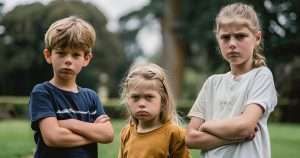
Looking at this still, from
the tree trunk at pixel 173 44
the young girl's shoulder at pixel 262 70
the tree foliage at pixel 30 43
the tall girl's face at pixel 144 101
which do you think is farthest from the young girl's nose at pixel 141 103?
the tree foliage at pixel 30 43

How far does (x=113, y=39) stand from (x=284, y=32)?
3578 centimetres

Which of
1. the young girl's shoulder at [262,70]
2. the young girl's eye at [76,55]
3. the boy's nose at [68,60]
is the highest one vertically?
the young girl's eye at [76,55]

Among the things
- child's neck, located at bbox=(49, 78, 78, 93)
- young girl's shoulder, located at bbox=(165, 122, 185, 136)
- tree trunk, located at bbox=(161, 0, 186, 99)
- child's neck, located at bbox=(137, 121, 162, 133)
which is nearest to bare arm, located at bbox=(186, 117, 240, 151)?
young girl's shoulder, located at bbox=(165, 122, 185, 136)

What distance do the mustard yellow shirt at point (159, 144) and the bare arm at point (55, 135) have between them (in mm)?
344

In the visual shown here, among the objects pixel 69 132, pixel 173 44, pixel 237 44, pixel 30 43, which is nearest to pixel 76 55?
pixel 69 132

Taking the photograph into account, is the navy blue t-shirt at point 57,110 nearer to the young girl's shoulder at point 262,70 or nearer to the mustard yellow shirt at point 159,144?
the mustard yellow shirt at point 159,144

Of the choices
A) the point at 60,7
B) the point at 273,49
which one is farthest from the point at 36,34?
the point at 273,49

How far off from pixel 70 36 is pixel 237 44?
0.96 metres

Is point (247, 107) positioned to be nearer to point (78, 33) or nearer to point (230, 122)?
point (230, 122)

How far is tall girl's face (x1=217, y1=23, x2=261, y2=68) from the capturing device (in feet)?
11.8

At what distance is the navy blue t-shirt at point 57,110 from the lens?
3.59 meters

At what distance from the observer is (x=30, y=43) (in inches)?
1781

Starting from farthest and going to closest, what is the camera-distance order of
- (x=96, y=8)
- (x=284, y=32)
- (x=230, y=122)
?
(x=96, y=8), (x=284, y=32), (x=230, y=122)

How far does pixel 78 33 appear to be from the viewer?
3.66 metres
